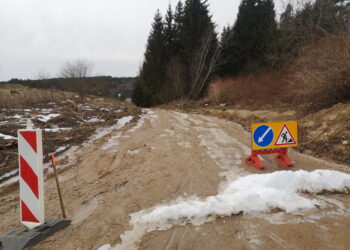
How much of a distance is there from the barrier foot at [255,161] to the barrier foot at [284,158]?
2.08 ft

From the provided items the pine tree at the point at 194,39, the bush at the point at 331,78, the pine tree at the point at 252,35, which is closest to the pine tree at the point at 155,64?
the pine tree at the point at 194,39

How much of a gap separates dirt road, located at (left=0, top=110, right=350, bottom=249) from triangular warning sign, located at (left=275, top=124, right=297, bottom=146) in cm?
60

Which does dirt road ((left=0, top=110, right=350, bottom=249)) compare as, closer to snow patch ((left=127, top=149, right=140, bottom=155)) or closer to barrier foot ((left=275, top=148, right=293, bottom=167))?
snow patch ((left=127, top=149, right=140, bottom=155))

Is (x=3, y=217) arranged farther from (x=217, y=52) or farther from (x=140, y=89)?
(x=140, y=89)

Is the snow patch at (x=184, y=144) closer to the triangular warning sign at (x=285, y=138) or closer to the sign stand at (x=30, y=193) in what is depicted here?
the triangular warning sign at (x=285, y=138)

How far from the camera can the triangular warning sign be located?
15.8ft

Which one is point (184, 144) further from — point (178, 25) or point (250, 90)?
point (178, 25)

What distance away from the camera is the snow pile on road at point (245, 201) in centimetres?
278

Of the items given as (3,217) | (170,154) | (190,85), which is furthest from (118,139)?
(190,85)

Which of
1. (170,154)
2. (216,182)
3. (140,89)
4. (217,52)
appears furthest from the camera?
(140,89)

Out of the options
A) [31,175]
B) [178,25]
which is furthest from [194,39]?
[31,175]

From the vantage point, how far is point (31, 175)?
2.49 m

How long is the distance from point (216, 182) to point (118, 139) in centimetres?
503

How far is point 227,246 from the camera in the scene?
234 cm
